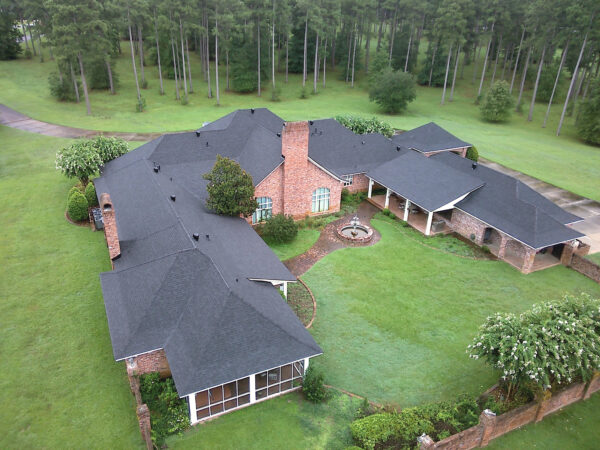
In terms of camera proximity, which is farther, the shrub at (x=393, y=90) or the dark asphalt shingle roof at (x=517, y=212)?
the shrub at (x=393, y=90)

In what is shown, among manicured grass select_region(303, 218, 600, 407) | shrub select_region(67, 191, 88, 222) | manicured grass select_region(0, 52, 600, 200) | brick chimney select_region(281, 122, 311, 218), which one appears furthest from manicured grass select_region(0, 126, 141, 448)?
manicured grass select_region(0, 52, 600, 200)

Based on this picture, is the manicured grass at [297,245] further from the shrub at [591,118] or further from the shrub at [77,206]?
the shrub at [591,118]

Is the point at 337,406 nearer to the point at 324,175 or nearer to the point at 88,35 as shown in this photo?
the point at 324,175

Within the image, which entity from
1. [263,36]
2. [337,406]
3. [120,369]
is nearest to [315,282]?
[337,406]

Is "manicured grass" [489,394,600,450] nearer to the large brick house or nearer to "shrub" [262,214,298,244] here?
the large brick house

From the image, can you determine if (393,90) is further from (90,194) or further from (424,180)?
(90,194)

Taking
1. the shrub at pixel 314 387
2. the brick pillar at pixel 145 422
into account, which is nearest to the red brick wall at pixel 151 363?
the brick pillar at pixel 145 422

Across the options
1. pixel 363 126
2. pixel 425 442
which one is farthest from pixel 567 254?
pixel 363 126
